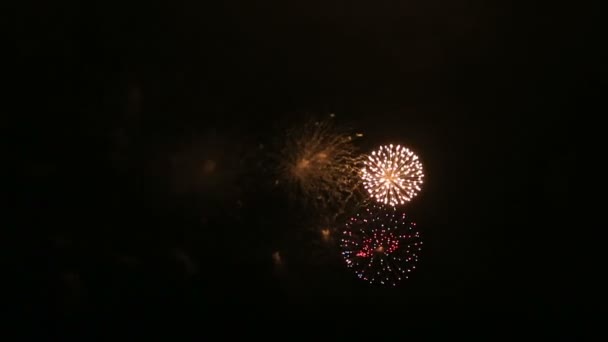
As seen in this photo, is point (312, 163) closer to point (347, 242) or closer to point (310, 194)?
point (310, 194)

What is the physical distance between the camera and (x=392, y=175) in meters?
8.48

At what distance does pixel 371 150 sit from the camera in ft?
29.2

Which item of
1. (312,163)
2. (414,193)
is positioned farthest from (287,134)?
(414,193)

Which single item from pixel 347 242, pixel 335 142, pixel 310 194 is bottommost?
Result: pixel 347 242

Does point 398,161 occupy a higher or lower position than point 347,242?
higher

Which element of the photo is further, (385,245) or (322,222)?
(322,222)

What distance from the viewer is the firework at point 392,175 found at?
8.48 m

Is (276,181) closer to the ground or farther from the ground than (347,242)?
farther from the ground

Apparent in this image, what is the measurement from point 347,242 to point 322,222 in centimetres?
70

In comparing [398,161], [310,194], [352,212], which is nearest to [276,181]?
[310,194]

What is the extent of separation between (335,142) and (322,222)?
1.24 meters

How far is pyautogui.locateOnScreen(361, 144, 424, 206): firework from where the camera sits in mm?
8484

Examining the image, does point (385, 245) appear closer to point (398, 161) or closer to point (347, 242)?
point (347, 242)

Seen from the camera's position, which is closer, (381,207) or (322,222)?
(381,207)
